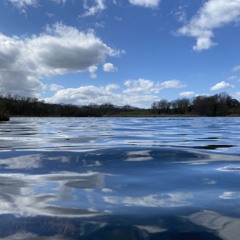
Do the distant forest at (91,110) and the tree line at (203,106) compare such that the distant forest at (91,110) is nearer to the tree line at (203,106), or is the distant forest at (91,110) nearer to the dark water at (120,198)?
the tree line at (203,106)

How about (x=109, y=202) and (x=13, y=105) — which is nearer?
(x=109, y=202)

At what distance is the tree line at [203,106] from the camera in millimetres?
133413

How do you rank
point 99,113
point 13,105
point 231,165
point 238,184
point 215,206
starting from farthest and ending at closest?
1. point 99,113
2. point 13,105
3. point 231,165
4. point 238,184
5. point 215,206

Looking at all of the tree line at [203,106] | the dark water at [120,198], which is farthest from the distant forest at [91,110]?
the dark water at [120,198]

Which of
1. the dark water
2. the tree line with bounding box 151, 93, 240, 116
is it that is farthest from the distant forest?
the dark water

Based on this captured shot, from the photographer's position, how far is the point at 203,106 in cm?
13438

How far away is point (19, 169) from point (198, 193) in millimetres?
2736

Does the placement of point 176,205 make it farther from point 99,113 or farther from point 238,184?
point 99,113

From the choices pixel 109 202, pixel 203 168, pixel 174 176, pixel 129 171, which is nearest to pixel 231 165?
pixel 203 168

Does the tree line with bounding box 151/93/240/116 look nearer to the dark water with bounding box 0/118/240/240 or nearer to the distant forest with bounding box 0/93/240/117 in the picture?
the distant forest with bounding box 0/93/240/117

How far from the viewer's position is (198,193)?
3.70 metres

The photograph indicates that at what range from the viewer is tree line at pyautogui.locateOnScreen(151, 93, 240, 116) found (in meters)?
133

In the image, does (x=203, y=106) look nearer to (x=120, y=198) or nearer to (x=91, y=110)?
(x=91, y=110)

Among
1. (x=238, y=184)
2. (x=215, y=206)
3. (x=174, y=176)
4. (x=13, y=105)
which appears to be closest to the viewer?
(x=215, y=206)
